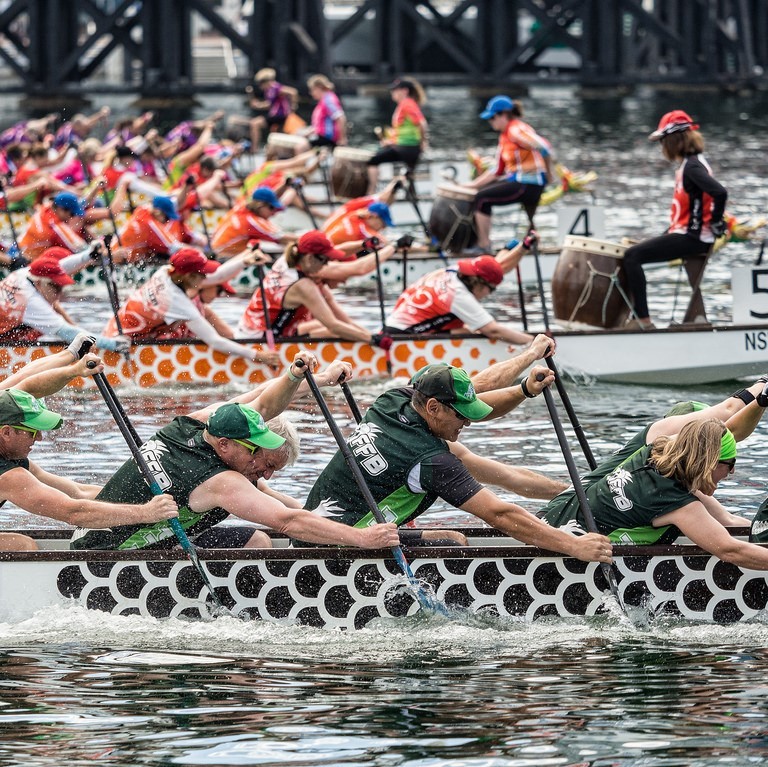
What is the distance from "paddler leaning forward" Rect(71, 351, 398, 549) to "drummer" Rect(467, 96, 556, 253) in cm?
957

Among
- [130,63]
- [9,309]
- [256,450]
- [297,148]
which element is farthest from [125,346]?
[130,63]

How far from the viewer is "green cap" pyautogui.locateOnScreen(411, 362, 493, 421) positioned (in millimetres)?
8266

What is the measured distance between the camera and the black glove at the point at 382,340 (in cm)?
1396

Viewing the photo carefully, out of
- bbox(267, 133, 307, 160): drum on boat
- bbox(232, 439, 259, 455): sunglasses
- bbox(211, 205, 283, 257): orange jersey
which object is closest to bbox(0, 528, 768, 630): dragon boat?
bbox(232, 439, 259, 455): sunglasses

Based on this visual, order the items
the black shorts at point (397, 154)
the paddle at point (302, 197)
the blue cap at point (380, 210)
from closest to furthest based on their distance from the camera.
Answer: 1. the blue cap at point (380, 210)
2. the paddle at point (302, 197)
3. the black shorts at point (397, 154)

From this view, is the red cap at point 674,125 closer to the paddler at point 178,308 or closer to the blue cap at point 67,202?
the paddler at point 178,308

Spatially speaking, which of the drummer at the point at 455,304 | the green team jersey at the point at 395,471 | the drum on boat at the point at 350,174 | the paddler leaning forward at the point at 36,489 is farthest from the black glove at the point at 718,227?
the drum on boat at the point at 350,174

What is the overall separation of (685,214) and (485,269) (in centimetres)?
204

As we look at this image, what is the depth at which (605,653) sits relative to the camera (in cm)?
821

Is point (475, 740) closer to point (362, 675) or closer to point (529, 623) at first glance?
point (362, 675)

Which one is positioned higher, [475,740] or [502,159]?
[502,159]

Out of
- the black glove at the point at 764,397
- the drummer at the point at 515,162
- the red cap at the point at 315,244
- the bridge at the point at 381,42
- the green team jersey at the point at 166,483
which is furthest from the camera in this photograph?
the bridge at the point at 381,42

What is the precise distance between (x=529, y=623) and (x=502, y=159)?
34.2ft

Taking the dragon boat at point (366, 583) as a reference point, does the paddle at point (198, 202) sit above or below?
above
